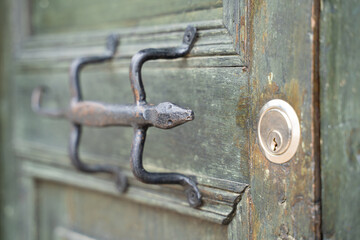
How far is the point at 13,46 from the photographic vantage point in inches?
33.5

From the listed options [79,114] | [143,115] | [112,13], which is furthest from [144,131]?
[112,13]

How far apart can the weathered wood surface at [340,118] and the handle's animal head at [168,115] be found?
0.47ft

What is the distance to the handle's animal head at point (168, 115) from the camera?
43 cm

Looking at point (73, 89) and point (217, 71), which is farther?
point (73, 89)

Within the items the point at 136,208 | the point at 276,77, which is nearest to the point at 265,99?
the point at 276,77

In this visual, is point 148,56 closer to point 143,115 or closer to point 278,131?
point 143,115

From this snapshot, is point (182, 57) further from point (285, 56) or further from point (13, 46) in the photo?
point (13, 46)

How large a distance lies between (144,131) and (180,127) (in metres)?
0.06

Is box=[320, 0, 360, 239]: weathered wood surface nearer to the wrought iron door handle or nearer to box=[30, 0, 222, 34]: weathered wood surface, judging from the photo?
box=[30, 0, 222, 34]: weathered wood surface

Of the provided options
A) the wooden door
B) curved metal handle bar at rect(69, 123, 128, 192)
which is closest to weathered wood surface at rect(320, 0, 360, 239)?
the wooden door

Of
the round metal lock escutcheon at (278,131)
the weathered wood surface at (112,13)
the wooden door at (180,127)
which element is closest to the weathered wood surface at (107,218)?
the wooden door at (180,127)

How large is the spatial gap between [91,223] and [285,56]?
0.48 meters

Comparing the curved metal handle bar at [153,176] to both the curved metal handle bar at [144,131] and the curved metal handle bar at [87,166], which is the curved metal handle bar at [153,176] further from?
the curved metal handle bar at [87,166]

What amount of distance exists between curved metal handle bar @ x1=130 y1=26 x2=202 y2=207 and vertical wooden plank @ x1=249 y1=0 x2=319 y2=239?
3.3 inches
